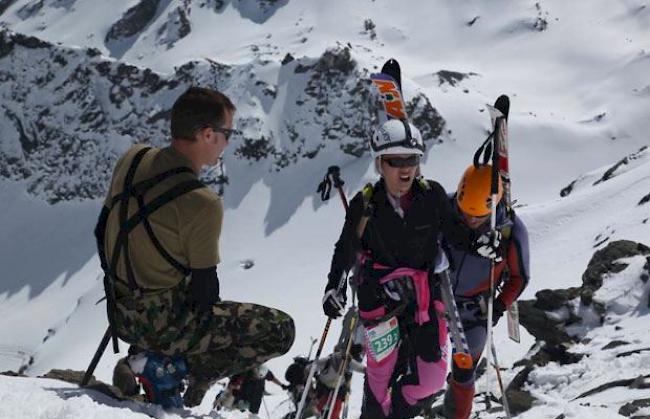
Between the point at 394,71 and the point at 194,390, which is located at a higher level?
the point at 394,71

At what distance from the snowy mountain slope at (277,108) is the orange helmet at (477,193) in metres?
39.4

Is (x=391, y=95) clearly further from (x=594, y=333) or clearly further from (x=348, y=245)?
(x=594, y=333)

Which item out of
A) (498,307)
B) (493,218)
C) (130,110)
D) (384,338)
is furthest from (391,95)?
(130,110)

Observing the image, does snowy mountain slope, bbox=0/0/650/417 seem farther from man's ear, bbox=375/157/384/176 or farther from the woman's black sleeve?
man's ear, bbox=375/157/384/176

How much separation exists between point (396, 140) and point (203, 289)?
226cm

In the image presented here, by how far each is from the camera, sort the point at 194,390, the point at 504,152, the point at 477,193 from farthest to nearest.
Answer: the point at 504,152 < the point at 477,193 < the point at 194,390

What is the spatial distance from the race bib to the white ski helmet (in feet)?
4.84

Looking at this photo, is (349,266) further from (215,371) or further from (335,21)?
(335,21)

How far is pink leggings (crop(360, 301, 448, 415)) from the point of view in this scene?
580 cm

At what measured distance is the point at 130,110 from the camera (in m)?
94.9

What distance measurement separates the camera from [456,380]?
6145mm

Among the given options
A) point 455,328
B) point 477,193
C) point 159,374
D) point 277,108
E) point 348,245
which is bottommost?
point 159,374

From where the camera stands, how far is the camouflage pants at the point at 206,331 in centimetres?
449

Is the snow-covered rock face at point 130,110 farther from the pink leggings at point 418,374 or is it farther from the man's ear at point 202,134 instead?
the man's ear at point 202,134
